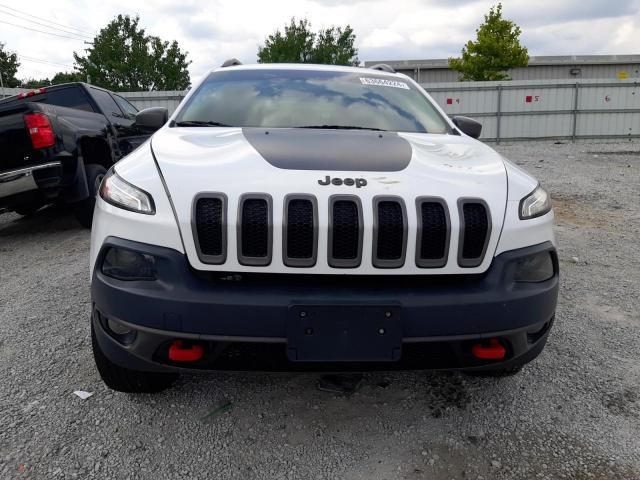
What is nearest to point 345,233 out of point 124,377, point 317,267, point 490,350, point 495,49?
point 317,267

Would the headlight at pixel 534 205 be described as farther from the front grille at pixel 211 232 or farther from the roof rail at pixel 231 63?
the roof rail at pixel 231 63

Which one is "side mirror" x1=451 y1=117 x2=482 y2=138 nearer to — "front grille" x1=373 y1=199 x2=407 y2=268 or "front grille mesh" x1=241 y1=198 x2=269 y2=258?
"front grille" x1=373 y1=199 x2=407 y2=268

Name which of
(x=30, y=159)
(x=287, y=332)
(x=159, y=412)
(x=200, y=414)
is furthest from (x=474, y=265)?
(x=30, y=159)

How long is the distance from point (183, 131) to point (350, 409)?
5.15ft

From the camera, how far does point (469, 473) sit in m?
1.89

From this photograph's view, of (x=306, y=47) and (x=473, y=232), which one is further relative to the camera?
(x=306, y=47)

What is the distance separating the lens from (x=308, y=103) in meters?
2.96

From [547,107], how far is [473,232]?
1870 cm

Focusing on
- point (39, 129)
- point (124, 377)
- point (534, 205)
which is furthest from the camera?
point (39, 129)

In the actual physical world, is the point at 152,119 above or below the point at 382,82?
below

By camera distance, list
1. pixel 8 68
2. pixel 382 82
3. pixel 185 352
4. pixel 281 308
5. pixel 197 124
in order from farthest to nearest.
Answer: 1. pixel 8 68
2. pixel 382 82
3. pixel 197 124
4. pixel 185 352
5. pixel 281 308

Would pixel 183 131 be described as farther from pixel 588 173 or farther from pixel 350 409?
pixel 588 173

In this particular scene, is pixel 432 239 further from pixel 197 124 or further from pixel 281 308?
pixel 197 124

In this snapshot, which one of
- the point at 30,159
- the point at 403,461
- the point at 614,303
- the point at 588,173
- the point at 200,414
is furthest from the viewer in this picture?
the point at 588,173
